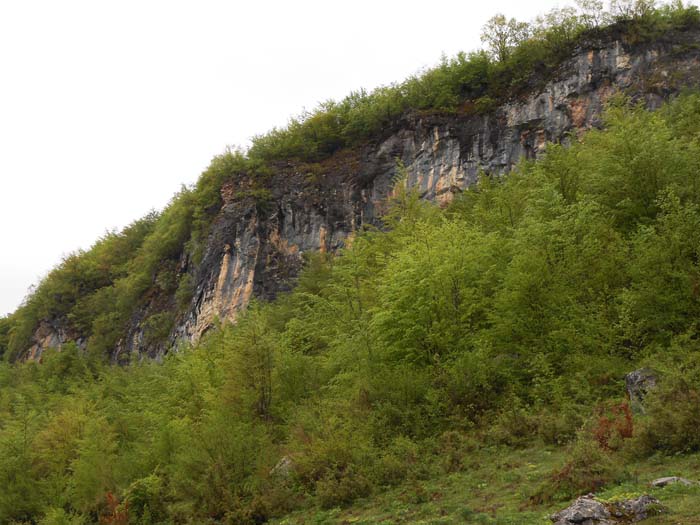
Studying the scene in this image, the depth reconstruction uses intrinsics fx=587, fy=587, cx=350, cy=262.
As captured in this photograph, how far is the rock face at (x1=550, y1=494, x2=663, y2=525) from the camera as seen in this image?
7000mm

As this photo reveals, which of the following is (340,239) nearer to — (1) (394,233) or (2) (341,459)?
(1) (394,233)

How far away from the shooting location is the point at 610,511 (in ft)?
23.3

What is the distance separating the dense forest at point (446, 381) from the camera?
42.8 feet

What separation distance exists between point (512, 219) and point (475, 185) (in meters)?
15.2

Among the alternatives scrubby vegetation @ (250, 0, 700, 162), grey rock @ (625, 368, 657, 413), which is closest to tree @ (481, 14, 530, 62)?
scrubby vegetation @ (250, 0, 700, 162)

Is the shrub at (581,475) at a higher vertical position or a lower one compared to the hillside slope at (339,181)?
lower

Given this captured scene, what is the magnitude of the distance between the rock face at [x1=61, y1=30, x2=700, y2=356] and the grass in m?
29.2

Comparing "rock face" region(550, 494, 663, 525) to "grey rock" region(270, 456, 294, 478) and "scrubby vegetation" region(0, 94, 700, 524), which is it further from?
"grey rock" region(270, 456, 294, 478)

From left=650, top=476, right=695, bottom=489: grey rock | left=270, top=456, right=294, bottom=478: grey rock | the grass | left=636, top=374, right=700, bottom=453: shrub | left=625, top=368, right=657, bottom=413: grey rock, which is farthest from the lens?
left=270, top=456, right=294, bottom=478: grey rock

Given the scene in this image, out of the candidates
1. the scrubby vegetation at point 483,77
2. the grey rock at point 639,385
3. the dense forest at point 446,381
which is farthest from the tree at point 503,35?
the grey rock at point 639,385

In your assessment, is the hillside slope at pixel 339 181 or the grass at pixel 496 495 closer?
the grass at pixel 496 495

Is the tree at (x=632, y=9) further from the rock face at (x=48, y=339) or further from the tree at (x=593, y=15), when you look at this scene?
the rock face at (x=48, y=339)

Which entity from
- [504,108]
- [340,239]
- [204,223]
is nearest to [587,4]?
[504,108]

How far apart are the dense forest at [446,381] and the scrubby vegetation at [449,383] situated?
59mm
